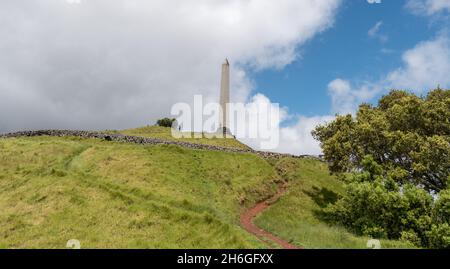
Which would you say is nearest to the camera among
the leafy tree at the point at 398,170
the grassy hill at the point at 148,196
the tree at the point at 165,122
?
the grassy hill at the point at 148,196

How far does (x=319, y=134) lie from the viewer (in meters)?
49.8

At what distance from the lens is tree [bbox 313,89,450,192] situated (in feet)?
119

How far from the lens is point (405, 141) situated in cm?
3762

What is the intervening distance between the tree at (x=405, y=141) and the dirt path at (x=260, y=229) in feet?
29.0

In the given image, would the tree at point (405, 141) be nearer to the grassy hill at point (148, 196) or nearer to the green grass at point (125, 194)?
the grassy hill at point (148, 196)

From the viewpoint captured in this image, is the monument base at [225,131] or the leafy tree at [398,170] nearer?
the leafy tree at [398,170]

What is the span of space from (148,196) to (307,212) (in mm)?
17062

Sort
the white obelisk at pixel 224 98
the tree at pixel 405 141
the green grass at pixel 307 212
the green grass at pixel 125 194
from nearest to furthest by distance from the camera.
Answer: the green grass at pixel 125 194 < the green grass at pixel 307 212 < the tree at pixel 405 141 < the white obelisk at pixel 224 98

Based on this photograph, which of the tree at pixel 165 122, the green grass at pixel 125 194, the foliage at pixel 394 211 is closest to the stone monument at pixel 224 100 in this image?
the green grass at pixel 125 194

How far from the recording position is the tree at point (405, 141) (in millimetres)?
36281

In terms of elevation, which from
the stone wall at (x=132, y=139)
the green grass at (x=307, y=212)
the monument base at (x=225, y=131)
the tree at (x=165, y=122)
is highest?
the tree at (x=165, y=122)

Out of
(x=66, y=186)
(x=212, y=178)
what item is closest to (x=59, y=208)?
(x=66, y=186)

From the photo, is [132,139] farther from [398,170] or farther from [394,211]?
[394,211]

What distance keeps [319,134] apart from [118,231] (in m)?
31.8
